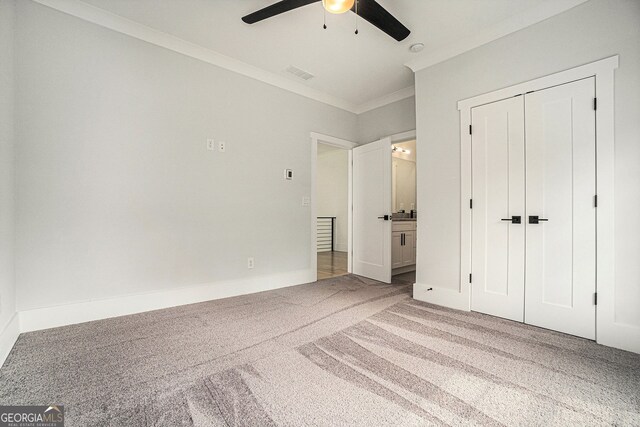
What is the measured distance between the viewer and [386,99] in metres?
4.26

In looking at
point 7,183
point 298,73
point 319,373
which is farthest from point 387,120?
point 7,183

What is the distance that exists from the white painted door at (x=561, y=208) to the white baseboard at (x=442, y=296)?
54 cm

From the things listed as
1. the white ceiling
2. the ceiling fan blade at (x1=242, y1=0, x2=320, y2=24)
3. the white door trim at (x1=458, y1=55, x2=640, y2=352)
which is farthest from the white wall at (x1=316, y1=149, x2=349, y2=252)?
the white door trim at (x1=458, y1=55, x2=640, y2=352)

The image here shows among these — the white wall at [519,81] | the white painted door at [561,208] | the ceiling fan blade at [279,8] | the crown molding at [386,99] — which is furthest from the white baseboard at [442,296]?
the ceiling fan blade at [279,8]

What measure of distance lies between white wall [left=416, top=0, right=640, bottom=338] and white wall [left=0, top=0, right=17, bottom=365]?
3.62m

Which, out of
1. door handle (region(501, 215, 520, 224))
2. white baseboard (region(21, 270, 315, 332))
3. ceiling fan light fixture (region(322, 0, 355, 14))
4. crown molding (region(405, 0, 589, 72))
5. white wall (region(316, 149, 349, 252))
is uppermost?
crown molding (region(405, 0, 589, 72))

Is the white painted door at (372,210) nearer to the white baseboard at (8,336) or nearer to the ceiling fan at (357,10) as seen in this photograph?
the ceiling fan at (357,10)

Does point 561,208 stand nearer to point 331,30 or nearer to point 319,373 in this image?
point 319,373

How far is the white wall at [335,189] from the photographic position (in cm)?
736

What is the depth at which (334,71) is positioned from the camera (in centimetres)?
354

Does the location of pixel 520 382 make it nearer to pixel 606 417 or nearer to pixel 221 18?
pixel 606 417

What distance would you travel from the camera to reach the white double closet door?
87.1 inches

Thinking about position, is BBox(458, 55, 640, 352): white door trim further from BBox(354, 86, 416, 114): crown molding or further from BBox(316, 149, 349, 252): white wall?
BBox(316, 149, 349, 252): white wall

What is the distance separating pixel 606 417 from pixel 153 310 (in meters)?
3.40
